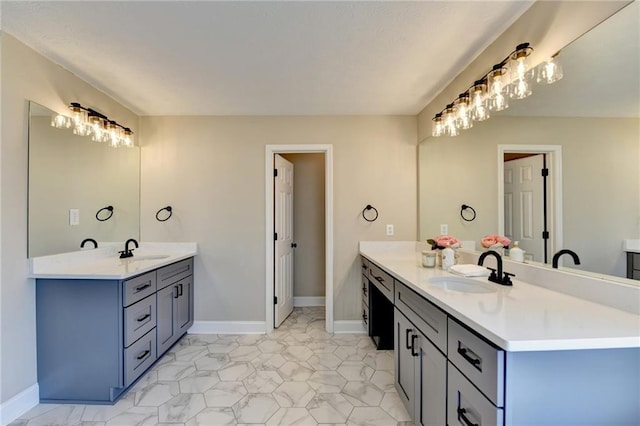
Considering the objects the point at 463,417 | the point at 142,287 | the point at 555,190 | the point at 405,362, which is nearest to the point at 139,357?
the point at 142,287

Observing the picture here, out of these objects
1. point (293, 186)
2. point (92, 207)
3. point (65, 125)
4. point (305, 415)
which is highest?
point (65, 125)

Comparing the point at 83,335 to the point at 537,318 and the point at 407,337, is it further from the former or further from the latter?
the point at 537,318

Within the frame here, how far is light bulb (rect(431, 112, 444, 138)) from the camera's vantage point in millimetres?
2396

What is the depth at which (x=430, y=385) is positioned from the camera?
4.57 ft

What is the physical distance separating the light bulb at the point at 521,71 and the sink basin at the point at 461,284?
42.1 inches

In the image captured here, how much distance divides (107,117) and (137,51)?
1.05 meters

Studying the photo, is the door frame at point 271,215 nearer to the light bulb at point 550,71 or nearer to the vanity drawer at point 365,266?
the vanity drawer at point 365,266

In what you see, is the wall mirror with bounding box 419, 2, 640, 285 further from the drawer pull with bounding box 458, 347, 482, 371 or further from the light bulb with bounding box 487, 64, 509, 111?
the drawer pull with bounding box 458, 347, 482, 371

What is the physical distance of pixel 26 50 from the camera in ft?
6.02

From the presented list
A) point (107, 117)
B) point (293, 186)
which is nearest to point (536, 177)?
point (293, 186)

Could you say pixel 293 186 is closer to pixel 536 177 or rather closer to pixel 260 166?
pixel 260 166

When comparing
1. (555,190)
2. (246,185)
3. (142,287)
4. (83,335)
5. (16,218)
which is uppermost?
(246,185)

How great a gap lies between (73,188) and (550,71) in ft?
10.5

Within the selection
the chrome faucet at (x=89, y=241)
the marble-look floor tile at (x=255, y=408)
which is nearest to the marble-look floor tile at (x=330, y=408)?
the marble-look floor tile at (x=255, y=408)
